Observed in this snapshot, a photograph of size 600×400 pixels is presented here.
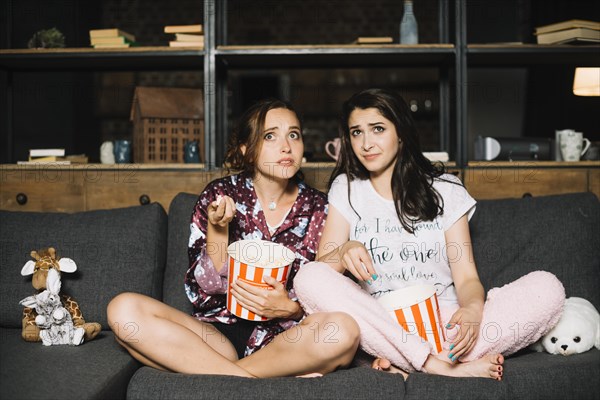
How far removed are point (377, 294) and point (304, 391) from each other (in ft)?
1.71

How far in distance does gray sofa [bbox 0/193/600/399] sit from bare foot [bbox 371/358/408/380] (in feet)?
0.19

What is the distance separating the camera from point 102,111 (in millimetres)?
5613

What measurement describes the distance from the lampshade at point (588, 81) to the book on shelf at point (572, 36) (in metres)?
0.36

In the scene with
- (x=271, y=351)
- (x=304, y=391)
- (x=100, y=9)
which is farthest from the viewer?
(x=100, y=9)

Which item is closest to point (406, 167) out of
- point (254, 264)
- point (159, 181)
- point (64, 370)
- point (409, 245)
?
point (409, 245)

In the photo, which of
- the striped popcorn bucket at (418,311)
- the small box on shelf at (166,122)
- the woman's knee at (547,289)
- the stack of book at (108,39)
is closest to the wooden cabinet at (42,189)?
the small box on shelf at (166,122)

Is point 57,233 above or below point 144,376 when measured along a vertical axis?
above

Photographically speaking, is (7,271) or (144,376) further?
(7,271)

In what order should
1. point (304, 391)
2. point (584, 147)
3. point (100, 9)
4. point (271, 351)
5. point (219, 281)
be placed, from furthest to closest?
point (100, 9), point (584, 147), point (219, 281), point (271, 351), point (304, 391)

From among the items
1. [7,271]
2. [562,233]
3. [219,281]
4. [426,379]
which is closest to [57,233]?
[7,271]

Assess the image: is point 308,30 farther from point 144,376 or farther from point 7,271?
point 144,376

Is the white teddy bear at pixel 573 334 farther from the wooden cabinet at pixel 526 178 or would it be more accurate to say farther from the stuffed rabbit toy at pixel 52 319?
the stuffed rabbit toy at pixel 52 319

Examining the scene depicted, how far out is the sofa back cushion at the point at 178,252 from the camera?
1888 mm

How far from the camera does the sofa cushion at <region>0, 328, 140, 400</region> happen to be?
1255 mm
